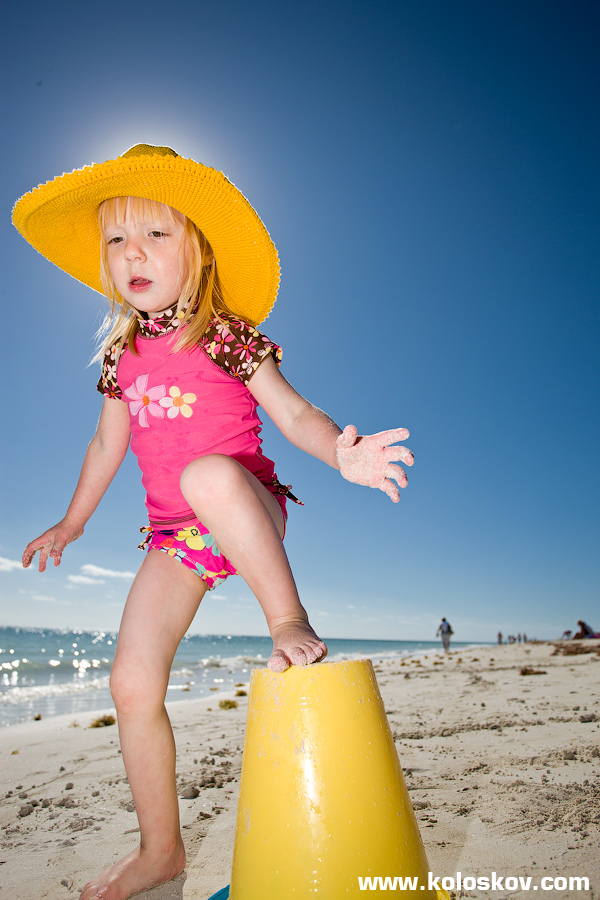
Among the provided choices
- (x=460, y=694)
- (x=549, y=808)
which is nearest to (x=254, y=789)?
(x=549, y=808)

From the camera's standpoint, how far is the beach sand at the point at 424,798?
157 centimetres

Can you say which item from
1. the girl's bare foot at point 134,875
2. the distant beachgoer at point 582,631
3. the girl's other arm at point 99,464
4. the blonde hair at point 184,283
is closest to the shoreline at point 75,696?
the girl's other arm at point 99,464

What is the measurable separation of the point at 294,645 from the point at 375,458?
480 millimetres

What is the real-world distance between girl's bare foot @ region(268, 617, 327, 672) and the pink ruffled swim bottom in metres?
0.48

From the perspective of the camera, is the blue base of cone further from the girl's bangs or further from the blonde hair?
the girl's bangs

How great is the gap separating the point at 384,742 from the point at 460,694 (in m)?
4.39

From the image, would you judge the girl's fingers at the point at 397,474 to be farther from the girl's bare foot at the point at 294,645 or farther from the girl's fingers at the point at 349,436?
the girl's bare foot at the point at 294,645

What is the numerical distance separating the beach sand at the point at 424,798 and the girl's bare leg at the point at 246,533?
81cm

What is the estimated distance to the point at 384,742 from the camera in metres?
1.24

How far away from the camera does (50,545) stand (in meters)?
2.17

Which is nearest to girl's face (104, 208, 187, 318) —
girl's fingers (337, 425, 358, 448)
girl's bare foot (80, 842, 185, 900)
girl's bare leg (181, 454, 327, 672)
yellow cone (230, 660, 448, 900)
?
girl's bare leg (181, 454, 327, 672)

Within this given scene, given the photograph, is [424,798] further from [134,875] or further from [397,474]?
[397,474]

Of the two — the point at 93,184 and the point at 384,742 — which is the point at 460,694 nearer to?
the point at 384,742

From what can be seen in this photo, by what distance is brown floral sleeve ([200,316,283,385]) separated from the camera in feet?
6.23
